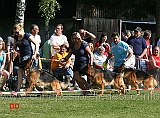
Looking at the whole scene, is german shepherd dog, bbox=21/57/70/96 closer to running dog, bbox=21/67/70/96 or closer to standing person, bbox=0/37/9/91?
running dog, bbox=21/67/70/96

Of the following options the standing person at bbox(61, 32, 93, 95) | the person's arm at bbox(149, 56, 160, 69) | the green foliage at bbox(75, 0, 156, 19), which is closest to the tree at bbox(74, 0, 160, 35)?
the green foliage at bbox(75, 0, 156, 19)

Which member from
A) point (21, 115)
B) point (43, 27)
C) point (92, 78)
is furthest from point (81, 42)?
point (43, 27)

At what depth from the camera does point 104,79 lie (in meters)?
16.0

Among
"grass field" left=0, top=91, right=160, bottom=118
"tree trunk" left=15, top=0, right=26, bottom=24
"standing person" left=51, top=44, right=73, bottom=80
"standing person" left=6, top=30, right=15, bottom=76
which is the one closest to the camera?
"grass field" left=0, top=91, right=160, bottom=118

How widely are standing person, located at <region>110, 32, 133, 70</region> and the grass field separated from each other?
176 cm

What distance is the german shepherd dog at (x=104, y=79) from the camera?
15641 millimetres

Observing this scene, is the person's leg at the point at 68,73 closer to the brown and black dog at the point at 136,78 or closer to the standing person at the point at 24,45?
the brown and black dog at the point at 136,78

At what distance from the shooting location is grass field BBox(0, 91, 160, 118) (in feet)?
37.0

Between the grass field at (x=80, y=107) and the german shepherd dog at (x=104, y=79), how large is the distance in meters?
0.57

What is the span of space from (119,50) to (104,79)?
3.88ft

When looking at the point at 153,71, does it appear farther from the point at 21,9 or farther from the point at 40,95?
the point at 21,9

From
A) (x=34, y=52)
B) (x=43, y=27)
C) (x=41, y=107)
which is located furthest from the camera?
(x=43, y=27)

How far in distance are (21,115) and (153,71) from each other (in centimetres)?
813

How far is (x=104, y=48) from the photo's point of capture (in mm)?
18500
